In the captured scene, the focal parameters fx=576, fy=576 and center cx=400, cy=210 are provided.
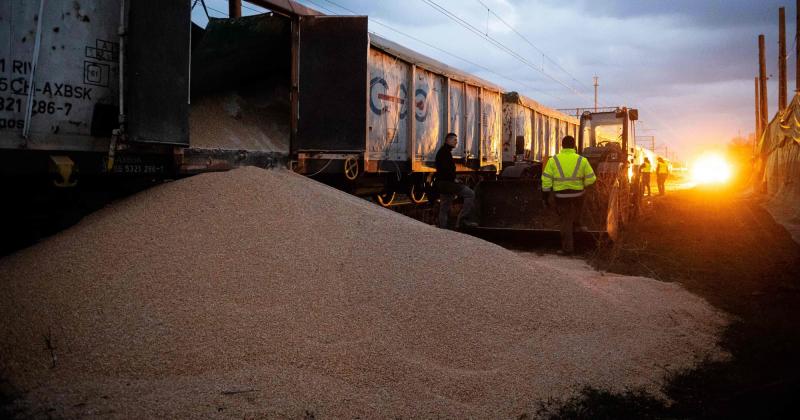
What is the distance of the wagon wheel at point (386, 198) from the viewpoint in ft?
30.9

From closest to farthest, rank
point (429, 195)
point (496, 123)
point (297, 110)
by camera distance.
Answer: point (297, 110)
point (429, 195)
point (496, 123)

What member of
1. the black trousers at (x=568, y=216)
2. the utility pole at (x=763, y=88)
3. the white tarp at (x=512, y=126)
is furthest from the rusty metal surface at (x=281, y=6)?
the utility pole at (x=763, y=88)

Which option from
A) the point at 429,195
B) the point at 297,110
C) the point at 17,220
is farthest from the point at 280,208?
the point at 429,195

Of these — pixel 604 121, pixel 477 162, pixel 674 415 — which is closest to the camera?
pixel 674 415

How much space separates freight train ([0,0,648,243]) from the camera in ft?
15.1

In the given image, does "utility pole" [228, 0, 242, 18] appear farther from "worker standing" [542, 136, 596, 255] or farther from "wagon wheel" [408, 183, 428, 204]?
"worker standing" [542, 136, 596, 255]

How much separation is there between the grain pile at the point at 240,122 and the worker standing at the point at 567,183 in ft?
11.6

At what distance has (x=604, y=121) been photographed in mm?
11422

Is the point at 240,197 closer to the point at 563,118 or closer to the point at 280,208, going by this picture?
the point at 280,208

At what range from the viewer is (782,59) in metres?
23.9

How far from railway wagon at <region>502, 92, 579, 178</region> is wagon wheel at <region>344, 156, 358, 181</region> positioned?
4.37 m

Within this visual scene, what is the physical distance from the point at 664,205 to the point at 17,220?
Answer: 51.2ft

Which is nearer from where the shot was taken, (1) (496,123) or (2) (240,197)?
(2) (240,197)

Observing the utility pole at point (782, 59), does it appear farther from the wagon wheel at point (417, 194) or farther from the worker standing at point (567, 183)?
the worker standing at point (567, 183)
